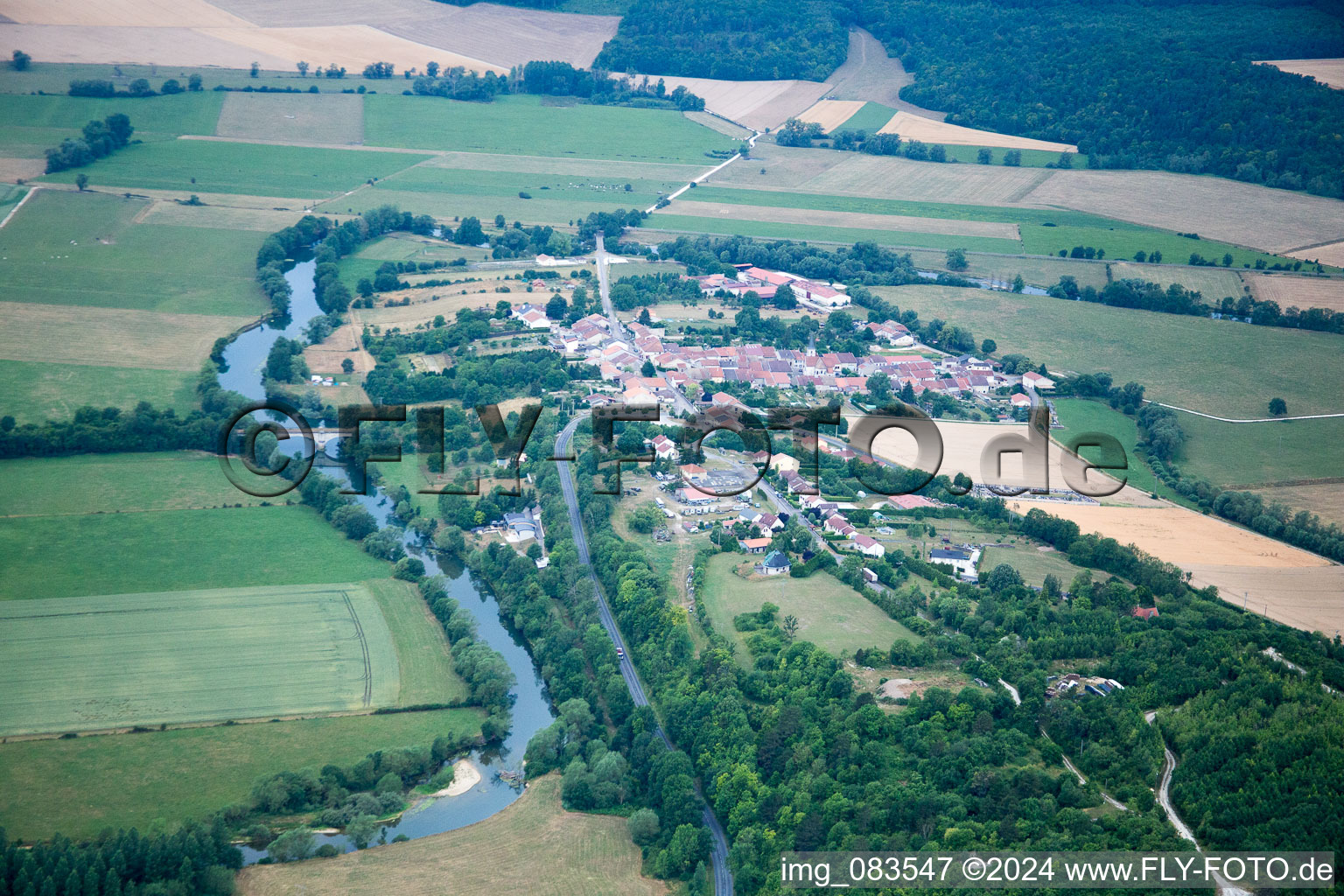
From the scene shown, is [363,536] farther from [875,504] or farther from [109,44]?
[109,44]

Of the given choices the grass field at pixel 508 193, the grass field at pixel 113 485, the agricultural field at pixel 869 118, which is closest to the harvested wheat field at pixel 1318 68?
the agricultural field at pixel 869 118

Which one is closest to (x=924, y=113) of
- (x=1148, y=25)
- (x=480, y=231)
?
(x=1148, y=25)

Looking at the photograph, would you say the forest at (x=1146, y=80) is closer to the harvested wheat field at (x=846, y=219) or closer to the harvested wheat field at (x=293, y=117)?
the harvested wheat field at (x=846, y=219)

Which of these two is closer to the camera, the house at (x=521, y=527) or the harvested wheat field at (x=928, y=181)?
the house at (x=521, y=527)

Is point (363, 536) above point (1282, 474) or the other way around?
the other way around

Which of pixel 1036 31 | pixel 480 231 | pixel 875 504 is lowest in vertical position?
pixel 875 504

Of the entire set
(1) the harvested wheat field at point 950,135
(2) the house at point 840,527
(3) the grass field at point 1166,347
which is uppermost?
(1) the harvested wheat field at point 950,135
